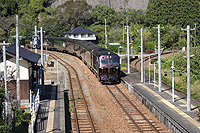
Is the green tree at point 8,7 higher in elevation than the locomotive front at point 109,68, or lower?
higher

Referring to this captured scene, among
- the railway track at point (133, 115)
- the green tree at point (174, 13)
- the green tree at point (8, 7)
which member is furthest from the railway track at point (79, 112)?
the green tree at point (8, 7)

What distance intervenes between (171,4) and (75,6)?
95.0 ft

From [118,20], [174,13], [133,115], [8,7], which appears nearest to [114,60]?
[133,115]

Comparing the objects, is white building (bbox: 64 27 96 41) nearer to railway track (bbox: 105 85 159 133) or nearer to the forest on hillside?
the forest on hillside

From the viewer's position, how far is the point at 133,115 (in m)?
19.8

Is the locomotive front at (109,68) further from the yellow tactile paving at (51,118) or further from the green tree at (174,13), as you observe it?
the green tree at (174,13)

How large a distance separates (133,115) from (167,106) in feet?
→ 8.25

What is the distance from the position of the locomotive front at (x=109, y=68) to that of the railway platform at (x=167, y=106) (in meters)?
1.57

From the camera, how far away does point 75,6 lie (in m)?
85.0

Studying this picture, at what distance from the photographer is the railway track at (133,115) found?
17.1 meters

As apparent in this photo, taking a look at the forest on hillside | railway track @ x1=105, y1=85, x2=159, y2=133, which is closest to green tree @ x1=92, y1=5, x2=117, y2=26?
the forest on hillside

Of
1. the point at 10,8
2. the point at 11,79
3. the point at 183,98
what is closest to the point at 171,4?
the point at 10,8

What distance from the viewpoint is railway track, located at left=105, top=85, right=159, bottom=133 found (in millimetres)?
17106

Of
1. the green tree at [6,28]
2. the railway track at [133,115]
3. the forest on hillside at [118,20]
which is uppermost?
the forest on hillside at [118,20]
